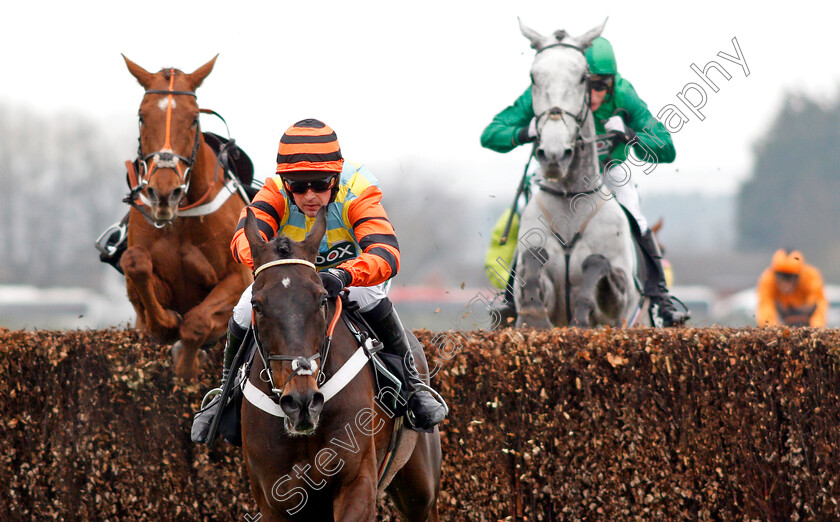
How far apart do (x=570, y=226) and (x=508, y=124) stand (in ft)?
3.65

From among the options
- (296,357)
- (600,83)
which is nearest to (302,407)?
(296,357)

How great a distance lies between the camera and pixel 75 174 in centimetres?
3406

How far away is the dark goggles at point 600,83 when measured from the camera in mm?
7324

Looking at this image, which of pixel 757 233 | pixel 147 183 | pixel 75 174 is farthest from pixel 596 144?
pixel 757 233

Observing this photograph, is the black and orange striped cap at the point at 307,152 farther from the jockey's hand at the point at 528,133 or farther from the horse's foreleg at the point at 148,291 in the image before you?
the jockey's hand at the point at 528,133

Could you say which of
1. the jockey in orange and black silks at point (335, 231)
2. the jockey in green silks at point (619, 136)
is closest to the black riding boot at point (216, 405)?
the jockey in orange and black silks at point (335, 231)

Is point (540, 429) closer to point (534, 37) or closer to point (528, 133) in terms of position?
point (528, 133)

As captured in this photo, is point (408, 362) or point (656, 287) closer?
point (408, 362)

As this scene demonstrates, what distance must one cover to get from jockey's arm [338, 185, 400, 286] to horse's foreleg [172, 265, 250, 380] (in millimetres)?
1832

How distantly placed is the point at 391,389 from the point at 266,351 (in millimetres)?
844

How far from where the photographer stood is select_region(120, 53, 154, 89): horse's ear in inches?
244

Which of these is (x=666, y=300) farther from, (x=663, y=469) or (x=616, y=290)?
(x=663, y=469)

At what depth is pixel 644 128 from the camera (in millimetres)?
7473

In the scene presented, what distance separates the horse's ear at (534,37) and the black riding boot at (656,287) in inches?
61.8
